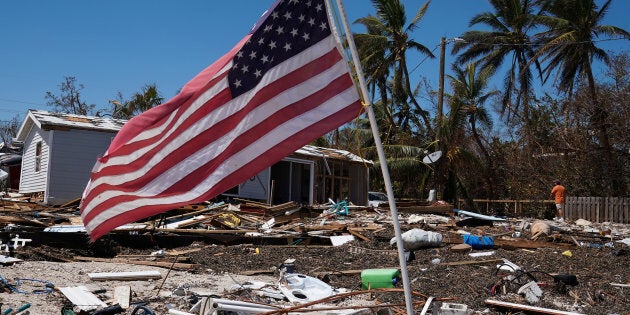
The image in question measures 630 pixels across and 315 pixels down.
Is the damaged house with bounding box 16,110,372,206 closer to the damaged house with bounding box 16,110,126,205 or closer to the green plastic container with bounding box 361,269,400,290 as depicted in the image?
the damaged house with bounding box 16,110,126,205

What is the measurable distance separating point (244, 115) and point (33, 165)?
22.8 m

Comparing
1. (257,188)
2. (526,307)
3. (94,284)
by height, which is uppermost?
(257,188)

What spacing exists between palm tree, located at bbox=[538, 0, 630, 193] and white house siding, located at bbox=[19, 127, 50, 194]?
2376cm

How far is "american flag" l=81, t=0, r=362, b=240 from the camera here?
4410 mm

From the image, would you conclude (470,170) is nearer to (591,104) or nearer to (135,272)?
(591,104)

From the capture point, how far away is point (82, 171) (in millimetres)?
22516

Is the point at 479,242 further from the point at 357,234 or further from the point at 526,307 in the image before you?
the point at 526,307

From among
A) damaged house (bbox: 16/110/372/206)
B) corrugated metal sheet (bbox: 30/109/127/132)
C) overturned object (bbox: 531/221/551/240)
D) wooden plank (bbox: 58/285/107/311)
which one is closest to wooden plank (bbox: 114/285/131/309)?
wooden plank (bbox: 58/285/107/311)

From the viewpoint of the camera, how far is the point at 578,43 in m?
30.8

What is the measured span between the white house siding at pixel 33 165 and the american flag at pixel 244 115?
1920 centimetres

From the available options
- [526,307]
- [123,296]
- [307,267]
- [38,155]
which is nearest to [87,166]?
[38,155]

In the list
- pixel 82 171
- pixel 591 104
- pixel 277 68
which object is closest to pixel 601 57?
pixel 591 104

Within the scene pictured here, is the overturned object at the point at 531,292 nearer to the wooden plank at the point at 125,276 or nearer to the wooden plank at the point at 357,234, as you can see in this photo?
the wooden plank at the point at 125,276

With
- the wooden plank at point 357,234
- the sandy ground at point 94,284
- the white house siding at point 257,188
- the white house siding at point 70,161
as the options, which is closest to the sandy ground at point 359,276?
the sandy ground at point 94,284
